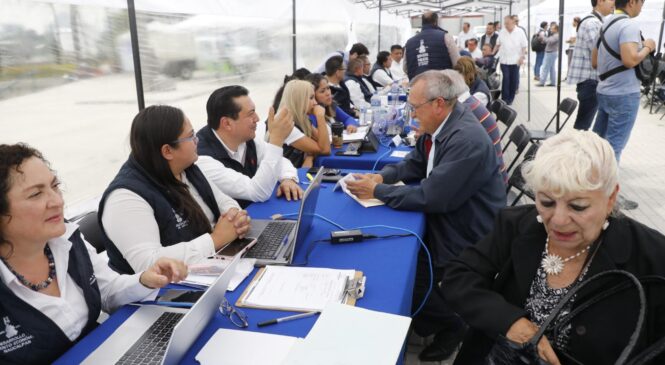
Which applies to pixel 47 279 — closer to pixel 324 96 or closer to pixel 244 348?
pixel 244 348

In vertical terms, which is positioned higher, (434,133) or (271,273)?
(434,133)

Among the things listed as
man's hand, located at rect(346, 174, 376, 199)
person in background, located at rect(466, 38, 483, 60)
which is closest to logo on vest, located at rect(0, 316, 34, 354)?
man's hand, located at rect(346, 174, 376, 199)

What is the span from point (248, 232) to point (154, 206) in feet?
1.34

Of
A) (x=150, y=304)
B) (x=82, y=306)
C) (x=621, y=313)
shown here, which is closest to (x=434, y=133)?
(x=621, y=313)

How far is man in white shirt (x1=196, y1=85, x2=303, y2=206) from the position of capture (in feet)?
7.97

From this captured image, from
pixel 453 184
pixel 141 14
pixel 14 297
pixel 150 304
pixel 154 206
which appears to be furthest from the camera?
pixel 141 14

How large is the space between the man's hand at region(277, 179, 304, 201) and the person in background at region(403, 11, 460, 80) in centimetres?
372

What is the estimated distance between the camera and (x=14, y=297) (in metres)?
1.21

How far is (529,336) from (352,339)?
1.71ft

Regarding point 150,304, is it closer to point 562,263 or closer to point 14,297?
point 14,297

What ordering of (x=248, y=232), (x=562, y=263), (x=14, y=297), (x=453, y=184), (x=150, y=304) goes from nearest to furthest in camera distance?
1. (x=14, y=297)
2. (x=562, y=263)
3. (x=150, y=304)
4. (x=248, y=232)
5. (x=453, y=184)

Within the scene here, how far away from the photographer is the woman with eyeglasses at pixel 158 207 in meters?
1.68

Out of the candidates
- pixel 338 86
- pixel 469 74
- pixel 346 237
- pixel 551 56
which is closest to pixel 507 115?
pixel 469 74

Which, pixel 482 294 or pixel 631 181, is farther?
pixel 631 181
